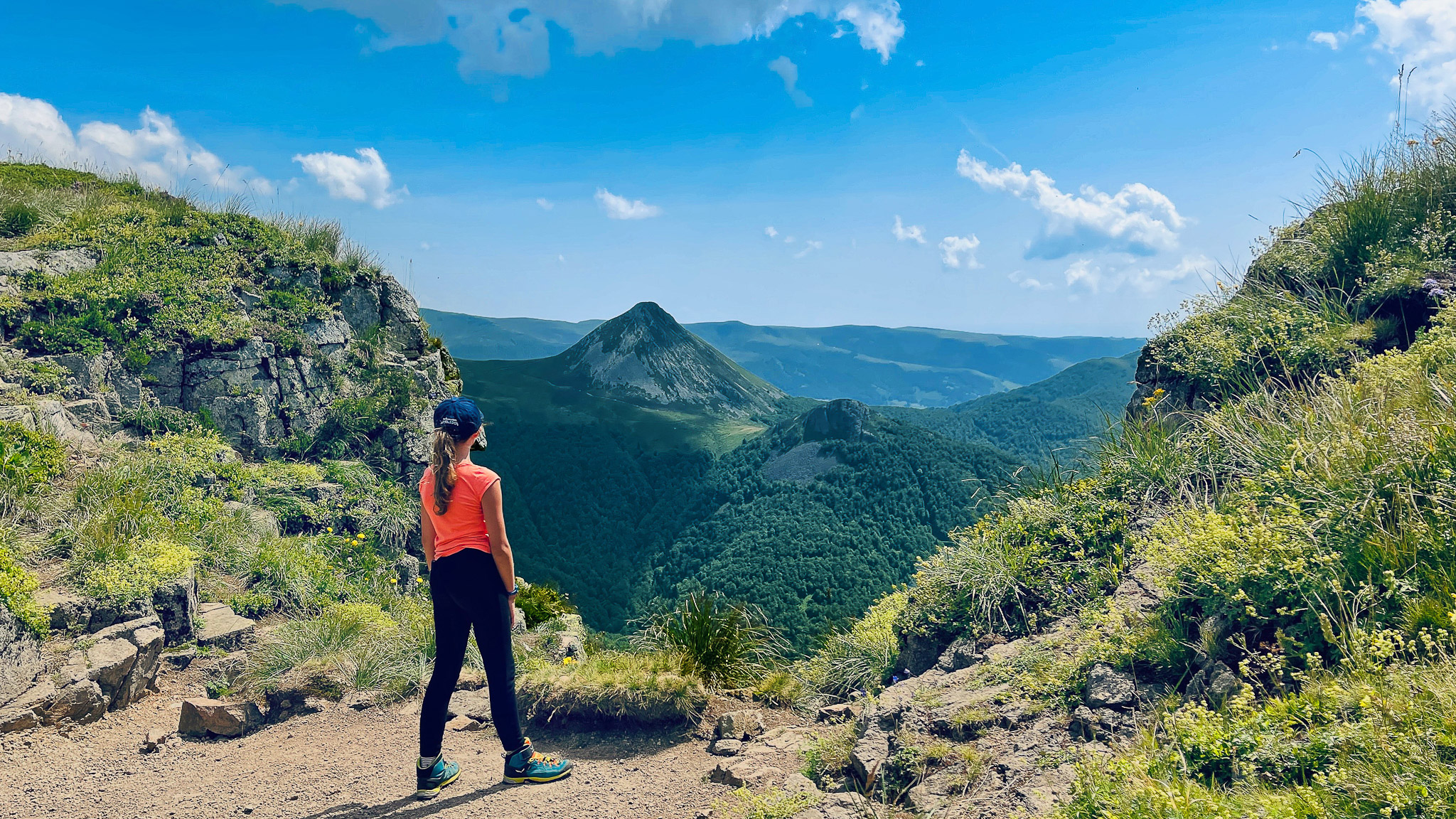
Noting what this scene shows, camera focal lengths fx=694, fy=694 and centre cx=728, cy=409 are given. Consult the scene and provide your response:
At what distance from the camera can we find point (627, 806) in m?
3.71

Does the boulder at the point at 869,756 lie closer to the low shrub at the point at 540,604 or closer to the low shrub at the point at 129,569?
→ the low shrub at the point at 540,604

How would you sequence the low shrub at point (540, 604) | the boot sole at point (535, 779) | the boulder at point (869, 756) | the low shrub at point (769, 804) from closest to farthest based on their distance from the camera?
1. the low shrub at point (769, 804)
2. the boulder at point (869, 756)
3. the boot sole at point (535, 779)
4. the low shrub at point (540, 604)

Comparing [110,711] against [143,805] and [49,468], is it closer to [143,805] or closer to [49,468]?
[143,805]

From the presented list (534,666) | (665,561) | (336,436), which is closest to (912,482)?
(665,561)

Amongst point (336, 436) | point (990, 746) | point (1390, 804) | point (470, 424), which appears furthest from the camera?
point (336, 436)

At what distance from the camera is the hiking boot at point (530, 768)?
3811 millimetres

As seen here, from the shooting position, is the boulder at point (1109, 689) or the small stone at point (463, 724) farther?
the small stone at point (463, 724)

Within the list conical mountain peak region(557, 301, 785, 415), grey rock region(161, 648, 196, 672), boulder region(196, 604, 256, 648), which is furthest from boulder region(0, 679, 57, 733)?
conical mountain peak region(557, 301, 785, 415)

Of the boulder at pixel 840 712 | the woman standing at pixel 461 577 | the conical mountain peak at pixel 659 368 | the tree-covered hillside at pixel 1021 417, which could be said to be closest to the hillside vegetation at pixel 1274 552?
the boulder at pixel 840 712

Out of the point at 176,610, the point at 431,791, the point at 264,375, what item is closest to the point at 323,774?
the point at 431,791

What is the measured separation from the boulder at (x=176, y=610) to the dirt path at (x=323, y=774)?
37.1 inches

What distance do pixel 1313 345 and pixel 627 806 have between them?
6.15m

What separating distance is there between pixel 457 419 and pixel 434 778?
1945 millimetres

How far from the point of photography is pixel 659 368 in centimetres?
10375
